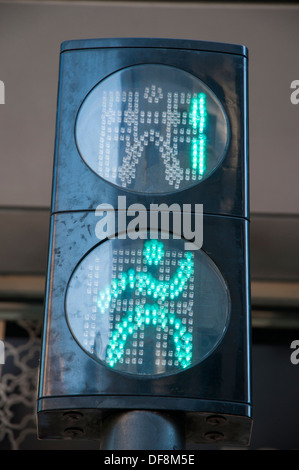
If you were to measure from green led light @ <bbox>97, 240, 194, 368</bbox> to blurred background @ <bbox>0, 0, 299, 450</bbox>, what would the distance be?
5.31 ft

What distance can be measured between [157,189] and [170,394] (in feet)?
1.08

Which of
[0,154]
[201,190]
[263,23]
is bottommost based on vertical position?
[201,190]

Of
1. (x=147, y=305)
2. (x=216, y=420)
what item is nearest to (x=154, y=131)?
(x=147, y=305)

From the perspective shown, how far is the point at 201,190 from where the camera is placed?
47.0 inches

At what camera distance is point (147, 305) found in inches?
43.1

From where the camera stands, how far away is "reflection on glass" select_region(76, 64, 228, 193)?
47.6 inches

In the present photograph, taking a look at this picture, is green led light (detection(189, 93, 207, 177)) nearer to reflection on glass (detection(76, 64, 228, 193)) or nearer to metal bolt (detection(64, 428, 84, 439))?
reflection on glass (detection(76, 64, 228, 193))

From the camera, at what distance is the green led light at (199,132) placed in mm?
1223

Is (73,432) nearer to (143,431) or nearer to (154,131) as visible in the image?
(143,431)

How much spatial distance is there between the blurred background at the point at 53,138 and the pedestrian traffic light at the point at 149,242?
1295mm

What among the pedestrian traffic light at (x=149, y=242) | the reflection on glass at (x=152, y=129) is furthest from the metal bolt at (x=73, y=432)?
the reflection on glass at (x=152, y=129)
